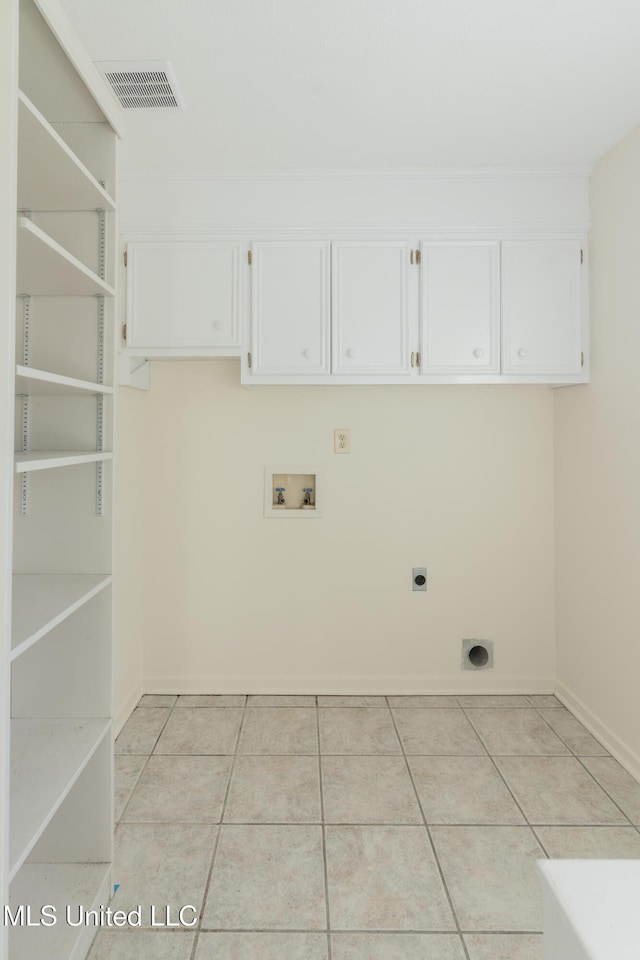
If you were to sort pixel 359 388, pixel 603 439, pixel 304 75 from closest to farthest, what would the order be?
pixel 304 75 < pixel 603 439 < pixel 359 388

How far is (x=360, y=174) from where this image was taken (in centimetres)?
285

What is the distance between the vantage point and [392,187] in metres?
2.86

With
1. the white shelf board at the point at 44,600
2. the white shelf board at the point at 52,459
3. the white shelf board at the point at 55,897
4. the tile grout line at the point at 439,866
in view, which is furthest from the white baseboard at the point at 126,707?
the white shelf board at the point at 52,459

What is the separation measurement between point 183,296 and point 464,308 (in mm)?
1272

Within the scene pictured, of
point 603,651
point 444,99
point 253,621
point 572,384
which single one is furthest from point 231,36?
point 603,651

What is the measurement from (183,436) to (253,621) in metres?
1.04

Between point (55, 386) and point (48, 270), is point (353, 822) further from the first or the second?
point (48, 270)

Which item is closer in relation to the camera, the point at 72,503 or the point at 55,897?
the point at 55,897

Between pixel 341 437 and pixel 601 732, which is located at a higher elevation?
pixel 341 437

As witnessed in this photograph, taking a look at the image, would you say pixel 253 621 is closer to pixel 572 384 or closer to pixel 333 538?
pixel 333 538

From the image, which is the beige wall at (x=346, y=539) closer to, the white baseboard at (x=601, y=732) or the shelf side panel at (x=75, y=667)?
the white baseboard at (x=601, y=732)

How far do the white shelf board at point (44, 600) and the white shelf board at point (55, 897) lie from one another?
727 mm

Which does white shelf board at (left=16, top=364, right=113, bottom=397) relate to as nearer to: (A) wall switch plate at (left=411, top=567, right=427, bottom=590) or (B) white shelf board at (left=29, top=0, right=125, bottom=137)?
(B) white shelf board at (left=29, top=0, right=125, bottom=137)

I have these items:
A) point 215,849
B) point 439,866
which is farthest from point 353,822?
point 215,849
